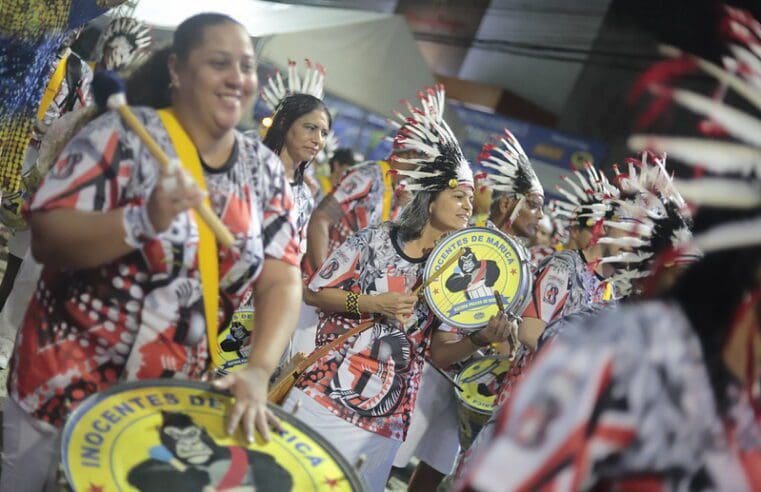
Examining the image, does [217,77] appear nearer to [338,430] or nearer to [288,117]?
[338,430]

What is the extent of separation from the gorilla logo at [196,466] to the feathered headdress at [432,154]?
2357 millimetres

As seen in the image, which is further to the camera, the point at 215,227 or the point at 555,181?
the point at 555,181

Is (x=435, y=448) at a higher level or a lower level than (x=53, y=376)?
lower

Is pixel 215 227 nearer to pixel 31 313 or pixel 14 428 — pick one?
pixel 31 313

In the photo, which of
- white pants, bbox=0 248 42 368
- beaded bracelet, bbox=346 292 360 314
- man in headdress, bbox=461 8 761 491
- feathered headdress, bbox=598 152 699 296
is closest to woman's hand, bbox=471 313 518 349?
feathered headdress, bbox=598 152 699 296

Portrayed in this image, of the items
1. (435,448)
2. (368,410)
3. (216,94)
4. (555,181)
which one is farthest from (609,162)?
(216,94)

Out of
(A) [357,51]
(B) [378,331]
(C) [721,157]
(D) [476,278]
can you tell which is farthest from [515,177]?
(A) [357,51]

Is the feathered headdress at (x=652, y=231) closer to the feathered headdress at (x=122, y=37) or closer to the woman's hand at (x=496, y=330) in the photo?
the woman's hand at (x=496, y=330)

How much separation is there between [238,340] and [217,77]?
89.4 inches

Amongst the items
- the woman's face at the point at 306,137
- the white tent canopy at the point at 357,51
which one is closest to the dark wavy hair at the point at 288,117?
the woman's face at the point at 306,137

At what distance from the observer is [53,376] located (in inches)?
87.0

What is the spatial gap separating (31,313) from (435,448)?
3221 mm

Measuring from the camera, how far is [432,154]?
4.40 meters

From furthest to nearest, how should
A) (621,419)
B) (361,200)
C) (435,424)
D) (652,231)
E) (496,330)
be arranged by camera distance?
(361,200), (435,424), (496,330), (652,231), (621,419)
